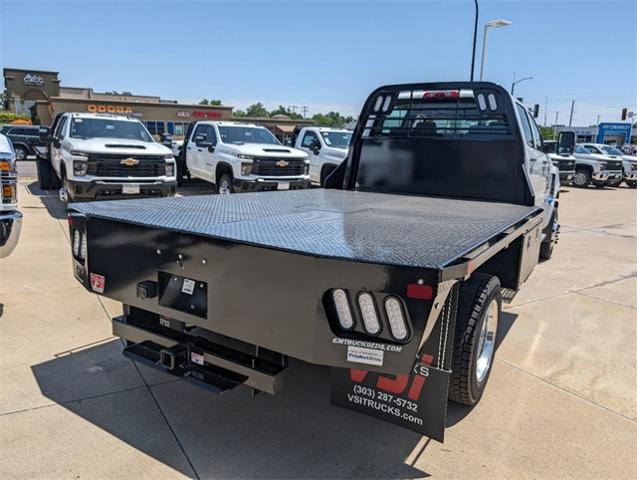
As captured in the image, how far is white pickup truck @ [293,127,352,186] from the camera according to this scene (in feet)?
45.5

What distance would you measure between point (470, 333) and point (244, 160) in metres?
A: 8.80

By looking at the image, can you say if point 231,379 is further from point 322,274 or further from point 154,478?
point 322,274

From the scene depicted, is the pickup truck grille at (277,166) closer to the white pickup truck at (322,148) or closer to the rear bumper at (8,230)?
the white pickup truck at (322,148)

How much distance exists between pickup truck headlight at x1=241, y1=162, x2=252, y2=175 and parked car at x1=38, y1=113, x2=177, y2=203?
1630 mm

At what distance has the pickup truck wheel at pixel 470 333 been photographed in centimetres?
287

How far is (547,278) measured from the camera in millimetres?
6809

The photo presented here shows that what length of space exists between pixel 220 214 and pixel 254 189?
7.85 m

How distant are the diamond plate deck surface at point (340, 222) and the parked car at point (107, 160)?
17.6 feet

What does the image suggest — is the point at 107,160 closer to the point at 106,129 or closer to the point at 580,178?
the point at 106,129

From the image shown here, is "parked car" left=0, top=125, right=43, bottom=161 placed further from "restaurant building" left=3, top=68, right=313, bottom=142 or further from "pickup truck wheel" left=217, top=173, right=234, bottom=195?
"pickup truck wheel" left=217, top=173, right=234, bottom=195

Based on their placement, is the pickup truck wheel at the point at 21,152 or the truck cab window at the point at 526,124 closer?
the truck cab window at the point at 526,124

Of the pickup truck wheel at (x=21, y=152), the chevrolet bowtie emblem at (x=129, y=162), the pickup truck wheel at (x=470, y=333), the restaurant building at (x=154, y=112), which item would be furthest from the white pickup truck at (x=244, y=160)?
the restaurant building at (x=154, y=112)

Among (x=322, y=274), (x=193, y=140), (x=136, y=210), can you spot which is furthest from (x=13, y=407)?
(x=193, y=140)

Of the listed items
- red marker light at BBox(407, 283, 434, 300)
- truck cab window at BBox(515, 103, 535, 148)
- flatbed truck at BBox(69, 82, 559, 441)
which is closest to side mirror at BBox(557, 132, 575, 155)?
truck cab window at BBox(515, 103, 535, 148)
